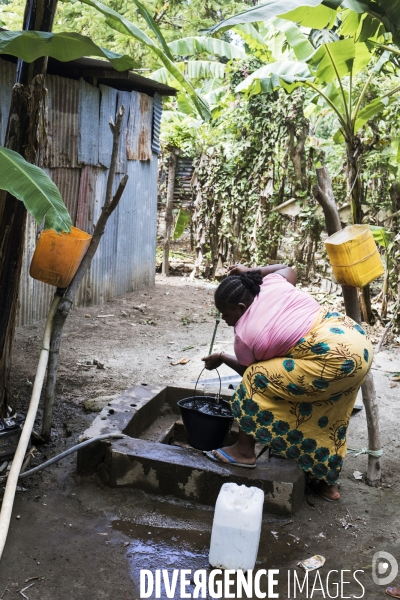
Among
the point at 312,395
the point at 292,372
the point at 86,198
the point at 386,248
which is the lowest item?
the point at 312,395

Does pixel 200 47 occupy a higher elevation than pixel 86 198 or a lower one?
higher

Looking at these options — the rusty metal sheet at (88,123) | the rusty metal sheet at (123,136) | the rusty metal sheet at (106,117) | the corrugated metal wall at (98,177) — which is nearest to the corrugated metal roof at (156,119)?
the corrugated metal wall at (98,177)

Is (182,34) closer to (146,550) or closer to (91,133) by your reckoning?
(91,133)

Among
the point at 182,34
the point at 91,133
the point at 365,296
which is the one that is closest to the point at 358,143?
the point at 365,296

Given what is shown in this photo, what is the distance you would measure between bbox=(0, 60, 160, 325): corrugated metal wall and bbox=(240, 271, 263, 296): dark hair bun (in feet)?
12.9

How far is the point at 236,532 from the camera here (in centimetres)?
259

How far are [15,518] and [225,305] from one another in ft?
5.18

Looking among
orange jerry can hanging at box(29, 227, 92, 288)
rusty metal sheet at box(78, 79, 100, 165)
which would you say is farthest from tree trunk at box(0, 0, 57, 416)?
rusty metal sheet at box(78, 79, 100, 165)

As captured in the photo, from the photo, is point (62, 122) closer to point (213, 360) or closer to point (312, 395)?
point (213, 360)

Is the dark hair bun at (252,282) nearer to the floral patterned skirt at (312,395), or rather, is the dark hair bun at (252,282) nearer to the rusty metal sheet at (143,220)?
the floral patterned skirt at (312,395)

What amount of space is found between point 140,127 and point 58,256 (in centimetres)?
609

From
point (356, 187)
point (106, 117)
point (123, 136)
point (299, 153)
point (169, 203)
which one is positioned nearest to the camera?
point (356, 187)

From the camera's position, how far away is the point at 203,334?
7.67 meters

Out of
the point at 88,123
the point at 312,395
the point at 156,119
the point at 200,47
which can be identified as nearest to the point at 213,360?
the point at 312,395
